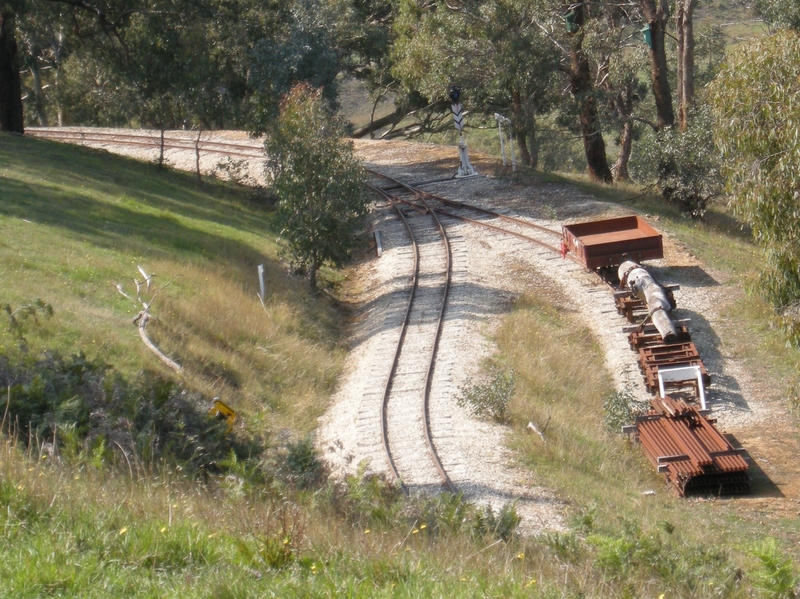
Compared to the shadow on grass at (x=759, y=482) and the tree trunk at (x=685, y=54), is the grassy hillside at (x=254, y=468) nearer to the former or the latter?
the shadow on grass at (x=759, y=482)

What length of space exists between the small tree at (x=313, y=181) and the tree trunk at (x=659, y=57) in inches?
451

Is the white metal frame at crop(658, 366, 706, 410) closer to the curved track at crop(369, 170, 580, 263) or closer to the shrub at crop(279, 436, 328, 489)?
the curved track at crop(369, 170, 580, 263)

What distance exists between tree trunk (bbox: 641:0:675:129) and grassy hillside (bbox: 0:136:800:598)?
11.8 feet

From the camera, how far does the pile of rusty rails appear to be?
12.5 m

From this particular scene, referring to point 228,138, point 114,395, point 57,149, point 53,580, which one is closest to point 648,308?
point 114,395

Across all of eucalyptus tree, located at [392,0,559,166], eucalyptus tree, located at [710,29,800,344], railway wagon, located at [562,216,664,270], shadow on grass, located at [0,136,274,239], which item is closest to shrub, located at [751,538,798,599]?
eucalyptus tree, located at [710,29,800,344]

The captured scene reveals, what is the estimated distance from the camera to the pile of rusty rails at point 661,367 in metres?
12.5

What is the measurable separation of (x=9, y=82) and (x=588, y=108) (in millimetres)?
19762

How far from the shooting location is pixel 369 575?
5352 mm

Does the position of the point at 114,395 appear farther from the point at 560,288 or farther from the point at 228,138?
the point at 228,138

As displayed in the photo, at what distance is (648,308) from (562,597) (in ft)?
42.4

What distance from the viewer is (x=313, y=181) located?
2055 cm

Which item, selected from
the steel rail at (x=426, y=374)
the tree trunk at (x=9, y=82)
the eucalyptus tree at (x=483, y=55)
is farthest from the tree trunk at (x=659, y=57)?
the tree trunk at (x=9, y=82)

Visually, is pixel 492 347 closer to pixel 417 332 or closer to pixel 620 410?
pixel 417 332
